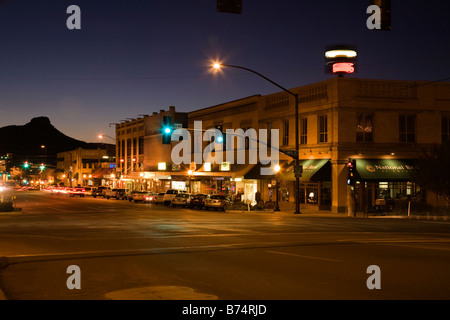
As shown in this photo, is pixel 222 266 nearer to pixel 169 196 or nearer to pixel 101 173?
pixel 169 196

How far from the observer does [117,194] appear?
67250 millimetres

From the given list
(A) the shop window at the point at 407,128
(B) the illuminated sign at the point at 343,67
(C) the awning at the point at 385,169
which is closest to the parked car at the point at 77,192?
(B) the illuminated sign at the point at 343,67

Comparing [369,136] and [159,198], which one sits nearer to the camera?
[369,136]

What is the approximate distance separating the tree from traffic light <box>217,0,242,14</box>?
25.5m

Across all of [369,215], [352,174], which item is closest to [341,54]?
[352,174]

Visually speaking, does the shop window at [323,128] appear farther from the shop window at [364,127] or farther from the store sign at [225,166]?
the store sign at [225,166]

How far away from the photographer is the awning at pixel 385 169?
36.8 meters

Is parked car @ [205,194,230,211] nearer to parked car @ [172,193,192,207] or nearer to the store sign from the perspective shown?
parked car @ [172,193,192,207]

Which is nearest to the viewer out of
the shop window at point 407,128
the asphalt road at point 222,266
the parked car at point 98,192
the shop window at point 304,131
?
the asphalt road at point 222,266

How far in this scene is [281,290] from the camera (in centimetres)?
926

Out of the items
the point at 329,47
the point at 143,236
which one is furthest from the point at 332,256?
the point at 329,47

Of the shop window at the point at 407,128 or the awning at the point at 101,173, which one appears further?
the awning at the point at 101,173

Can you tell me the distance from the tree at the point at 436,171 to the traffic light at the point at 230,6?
25.5 metres

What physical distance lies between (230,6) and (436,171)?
84.4ft
